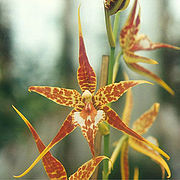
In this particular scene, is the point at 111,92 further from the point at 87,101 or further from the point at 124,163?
the point at 124,163

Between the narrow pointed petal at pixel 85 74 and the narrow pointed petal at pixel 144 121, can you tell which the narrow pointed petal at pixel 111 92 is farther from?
the narrow pointed petal at pixel 144 121

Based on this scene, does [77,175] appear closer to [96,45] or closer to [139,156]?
[96,45]

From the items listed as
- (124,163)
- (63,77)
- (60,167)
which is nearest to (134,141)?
(124,163)

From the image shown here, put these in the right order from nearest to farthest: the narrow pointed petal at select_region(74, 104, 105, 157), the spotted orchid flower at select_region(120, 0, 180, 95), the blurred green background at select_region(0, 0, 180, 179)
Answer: the narrow pointed petal at select_region(74, 104, 105, 157)
the spotted orchid flower at select_region(120, 0, 180, 95)
the blurred green background at select_region(0, 0, 180, 179)

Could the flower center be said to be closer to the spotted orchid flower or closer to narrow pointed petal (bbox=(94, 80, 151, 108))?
narrow pointed petal (bbox=(94, 80, 151, 108))

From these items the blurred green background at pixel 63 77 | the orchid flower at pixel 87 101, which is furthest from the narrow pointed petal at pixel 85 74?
the blurred green background at pixel 63 77

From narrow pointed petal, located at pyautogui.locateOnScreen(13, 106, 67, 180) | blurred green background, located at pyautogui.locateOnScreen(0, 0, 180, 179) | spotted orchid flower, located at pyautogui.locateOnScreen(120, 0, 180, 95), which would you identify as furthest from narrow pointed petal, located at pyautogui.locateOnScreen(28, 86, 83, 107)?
blurred green background, located at pyautogui.locateOnScreen(0, 0, 180, 179)
